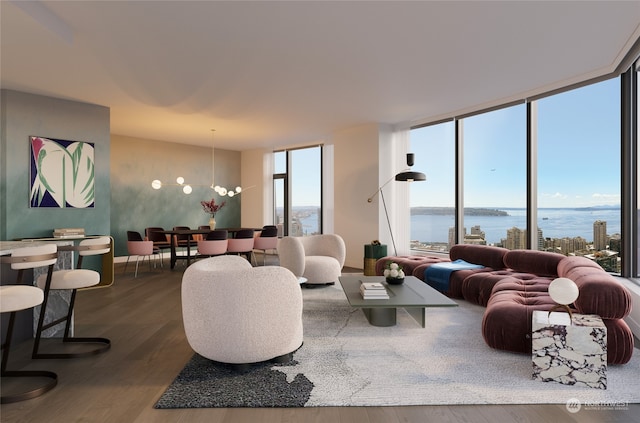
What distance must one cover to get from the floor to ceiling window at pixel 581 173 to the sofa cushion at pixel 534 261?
0.76 m

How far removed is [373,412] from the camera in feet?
7.64

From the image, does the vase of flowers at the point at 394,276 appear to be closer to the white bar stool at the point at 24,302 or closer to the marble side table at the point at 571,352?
the marble side table at the point at 571,352

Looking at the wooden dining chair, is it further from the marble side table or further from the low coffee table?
the marble side table

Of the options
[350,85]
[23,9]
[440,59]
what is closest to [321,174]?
[350,85]

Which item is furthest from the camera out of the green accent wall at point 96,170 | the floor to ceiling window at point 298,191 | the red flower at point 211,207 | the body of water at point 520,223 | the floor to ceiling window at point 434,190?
the floor to ceiling window at point 298,191

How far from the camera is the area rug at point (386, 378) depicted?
2463 millimetres

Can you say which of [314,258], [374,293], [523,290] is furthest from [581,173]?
[314,258]

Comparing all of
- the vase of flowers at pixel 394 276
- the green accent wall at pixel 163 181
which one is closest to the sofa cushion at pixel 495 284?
the vase of flowers at pixel 394 276

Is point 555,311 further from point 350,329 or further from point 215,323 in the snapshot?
point 215,323

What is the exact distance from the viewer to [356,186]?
8.26 m

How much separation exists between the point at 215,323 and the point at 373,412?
1.18 metres

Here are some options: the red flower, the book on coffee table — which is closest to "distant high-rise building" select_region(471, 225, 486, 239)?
the book on coffee table

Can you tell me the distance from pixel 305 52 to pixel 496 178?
12.6ft

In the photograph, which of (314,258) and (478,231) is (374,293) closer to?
(314,258)
